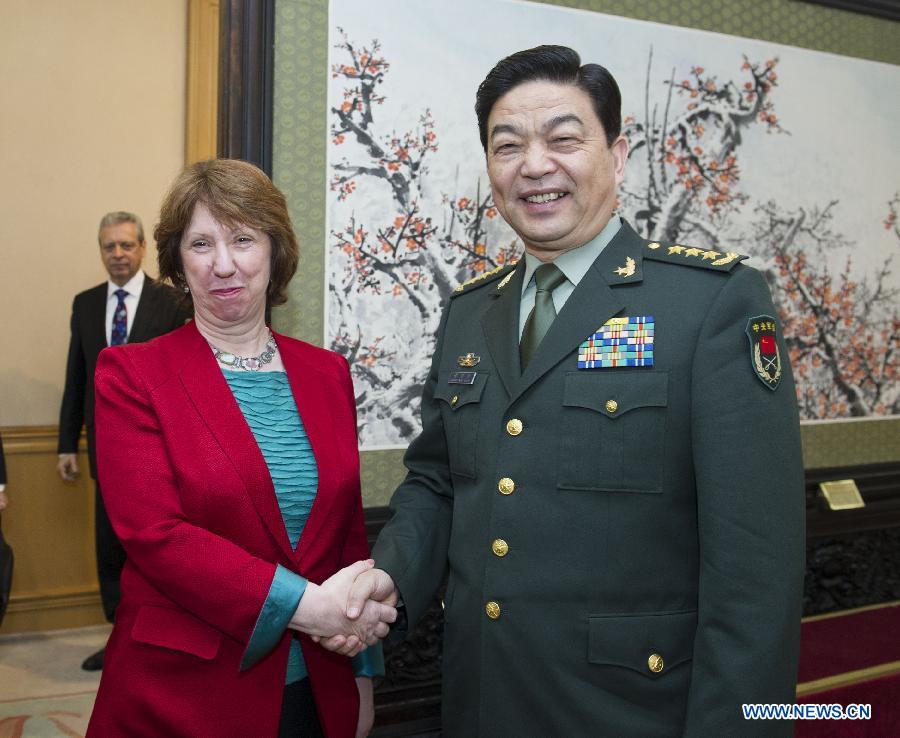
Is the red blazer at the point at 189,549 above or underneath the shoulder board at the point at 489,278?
underneath

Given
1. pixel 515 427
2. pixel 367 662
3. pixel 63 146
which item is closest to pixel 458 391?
pixel 515 427

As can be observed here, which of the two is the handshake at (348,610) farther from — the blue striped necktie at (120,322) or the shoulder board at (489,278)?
the blue striped necktie at (120,322)

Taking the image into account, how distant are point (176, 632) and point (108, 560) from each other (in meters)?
2.35

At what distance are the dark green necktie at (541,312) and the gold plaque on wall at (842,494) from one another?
2056 mm

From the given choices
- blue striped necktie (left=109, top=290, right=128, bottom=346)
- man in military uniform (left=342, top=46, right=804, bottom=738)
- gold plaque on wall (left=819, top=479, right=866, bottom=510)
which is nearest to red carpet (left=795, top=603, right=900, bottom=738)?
gold plaque on wall (left=819, top=479, right=866, bottom=510)

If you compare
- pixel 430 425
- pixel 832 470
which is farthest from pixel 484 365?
pixel 832 470

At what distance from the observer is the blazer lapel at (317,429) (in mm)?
1631

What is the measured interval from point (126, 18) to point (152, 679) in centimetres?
393

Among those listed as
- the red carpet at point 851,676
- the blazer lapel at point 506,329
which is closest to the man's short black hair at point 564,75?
the blazer lapel at point 506,329

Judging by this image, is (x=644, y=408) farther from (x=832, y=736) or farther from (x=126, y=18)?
(x=126, y=18)

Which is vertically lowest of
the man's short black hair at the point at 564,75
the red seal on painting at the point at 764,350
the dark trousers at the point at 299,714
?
the dark trousers at the point at 299,714

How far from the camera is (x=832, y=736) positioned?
2.55m

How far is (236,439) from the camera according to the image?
5.15ft

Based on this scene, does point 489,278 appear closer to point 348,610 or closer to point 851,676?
point 348,610
